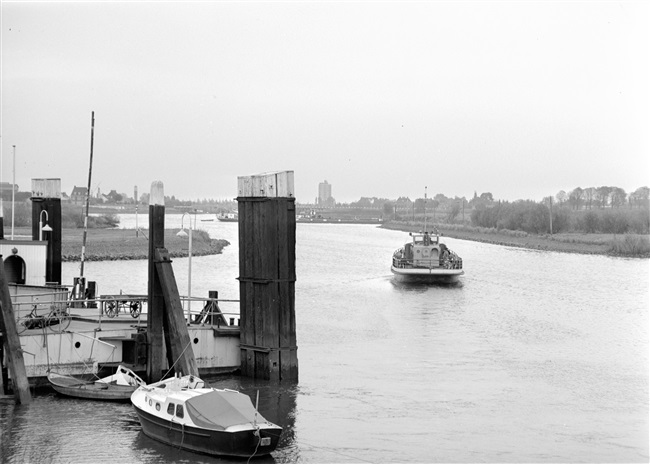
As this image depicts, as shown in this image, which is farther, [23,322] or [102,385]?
[23,322]

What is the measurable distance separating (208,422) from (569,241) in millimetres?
110672

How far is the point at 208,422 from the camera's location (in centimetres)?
2086

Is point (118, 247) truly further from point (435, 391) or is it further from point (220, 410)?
point (220, 410)

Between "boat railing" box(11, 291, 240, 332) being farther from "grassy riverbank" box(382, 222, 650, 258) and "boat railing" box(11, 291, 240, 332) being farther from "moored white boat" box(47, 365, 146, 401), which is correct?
"grassy riverbank" box(382, 222, 650, 258)

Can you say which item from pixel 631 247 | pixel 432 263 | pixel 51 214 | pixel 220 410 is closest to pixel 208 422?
pixel 220 410

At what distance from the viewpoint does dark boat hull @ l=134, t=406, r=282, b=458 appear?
806 inches

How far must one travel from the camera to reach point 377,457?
866 inches

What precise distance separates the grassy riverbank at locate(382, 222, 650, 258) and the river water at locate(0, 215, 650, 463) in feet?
150

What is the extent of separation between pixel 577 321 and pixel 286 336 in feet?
87.8

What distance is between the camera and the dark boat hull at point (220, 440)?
2048 cm

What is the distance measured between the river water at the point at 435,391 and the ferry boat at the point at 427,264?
9783 millimetres

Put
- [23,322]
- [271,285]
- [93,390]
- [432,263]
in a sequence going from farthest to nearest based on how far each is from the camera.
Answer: [432,263], [23,322], [271,285], [93,390]

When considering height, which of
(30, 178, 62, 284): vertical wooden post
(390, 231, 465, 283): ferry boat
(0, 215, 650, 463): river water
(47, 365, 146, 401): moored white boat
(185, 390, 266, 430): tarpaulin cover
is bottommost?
(0, 215, 650, 463): river water

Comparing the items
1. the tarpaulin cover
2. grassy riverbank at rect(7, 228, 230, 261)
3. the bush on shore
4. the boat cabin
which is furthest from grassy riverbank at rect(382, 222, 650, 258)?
the tarpaulin cover
